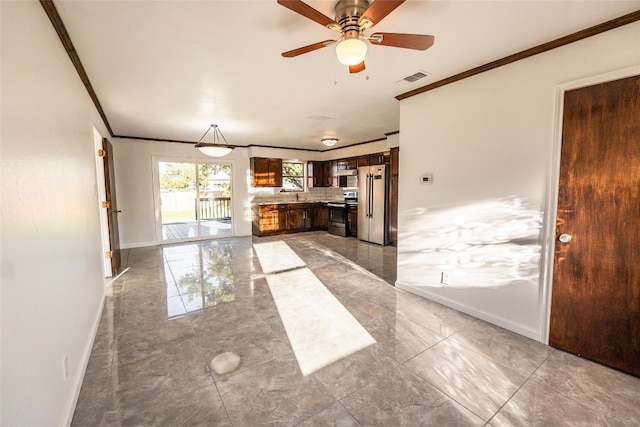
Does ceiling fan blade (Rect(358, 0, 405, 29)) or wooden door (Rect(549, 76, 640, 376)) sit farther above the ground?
ceiling fan blade (Rect(358, 0, 405, 29))

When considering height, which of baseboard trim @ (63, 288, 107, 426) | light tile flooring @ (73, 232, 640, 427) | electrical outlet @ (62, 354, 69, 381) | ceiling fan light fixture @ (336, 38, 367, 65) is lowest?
light tile flooring @ (73, 232, 640, 427)

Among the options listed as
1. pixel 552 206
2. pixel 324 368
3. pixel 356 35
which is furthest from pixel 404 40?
pixel 324 368

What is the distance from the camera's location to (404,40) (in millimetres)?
1793

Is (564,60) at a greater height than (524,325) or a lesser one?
greater

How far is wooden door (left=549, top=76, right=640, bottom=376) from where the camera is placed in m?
1.94

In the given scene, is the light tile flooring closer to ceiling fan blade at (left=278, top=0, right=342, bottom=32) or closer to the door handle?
the door handle

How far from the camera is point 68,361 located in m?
1.73

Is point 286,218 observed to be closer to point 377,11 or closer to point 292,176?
point 292,176

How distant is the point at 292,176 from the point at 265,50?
5.87m

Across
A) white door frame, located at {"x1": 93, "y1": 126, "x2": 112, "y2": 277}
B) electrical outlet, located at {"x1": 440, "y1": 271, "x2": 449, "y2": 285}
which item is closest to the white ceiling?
white door frame, located at {"x1": 93, "y1": 126, "x2": 112, "y2": 277}

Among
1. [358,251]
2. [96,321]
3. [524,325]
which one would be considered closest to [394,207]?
[358,251]

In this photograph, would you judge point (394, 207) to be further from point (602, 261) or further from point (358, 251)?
point (602, 261)

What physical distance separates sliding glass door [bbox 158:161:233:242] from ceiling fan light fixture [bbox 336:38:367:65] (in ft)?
19.6

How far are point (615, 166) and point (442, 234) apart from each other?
1.45 meters
